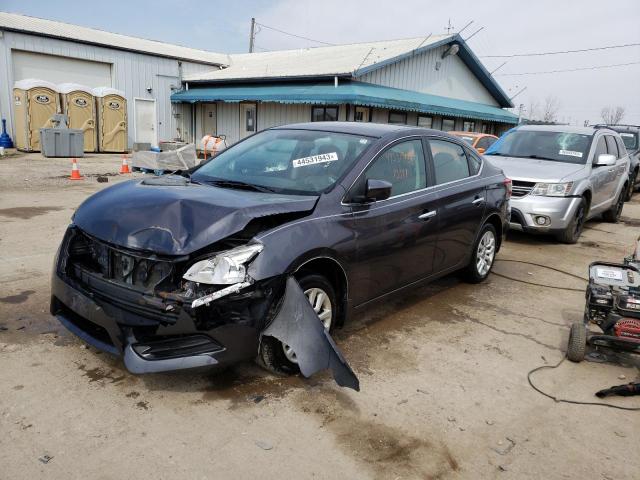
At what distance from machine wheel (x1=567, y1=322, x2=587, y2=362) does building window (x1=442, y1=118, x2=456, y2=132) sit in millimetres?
20909

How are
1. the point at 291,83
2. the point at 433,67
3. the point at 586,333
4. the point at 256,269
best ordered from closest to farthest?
the point at 256,269 → the point at 586,333 → the point at 291,83 → the point at 433,67

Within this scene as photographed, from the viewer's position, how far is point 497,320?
4848 mm

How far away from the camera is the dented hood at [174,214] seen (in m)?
3.05

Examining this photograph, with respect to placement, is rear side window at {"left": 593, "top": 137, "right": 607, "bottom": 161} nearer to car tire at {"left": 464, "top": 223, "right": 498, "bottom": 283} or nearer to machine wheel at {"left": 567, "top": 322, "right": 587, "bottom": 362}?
car tire at {"left": 464, "top": 223, "right": 498, "bottom": 283}

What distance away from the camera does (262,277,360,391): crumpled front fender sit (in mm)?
3105

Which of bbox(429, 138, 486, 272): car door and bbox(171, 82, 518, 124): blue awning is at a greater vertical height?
bbox(171, 82, 518, 124): blue awning

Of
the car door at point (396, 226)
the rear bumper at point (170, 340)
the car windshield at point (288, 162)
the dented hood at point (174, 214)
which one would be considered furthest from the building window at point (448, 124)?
the rear bumper at point (170, 340)

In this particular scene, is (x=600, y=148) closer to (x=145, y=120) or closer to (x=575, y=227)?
(x=575, y=227)

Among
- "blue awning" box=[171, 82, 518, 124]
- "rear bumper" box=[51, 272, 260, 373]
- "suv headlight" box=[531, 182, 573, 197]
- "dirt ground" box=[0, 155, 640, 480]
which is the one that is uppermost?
"blue awning" box=[171, 82, 518, 124]

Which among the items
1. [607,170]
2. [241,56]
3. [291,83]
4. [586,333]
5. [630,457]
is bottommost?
[630,457]

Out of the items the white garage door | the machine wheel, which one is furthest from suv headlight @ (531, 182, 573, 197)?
the white garage door

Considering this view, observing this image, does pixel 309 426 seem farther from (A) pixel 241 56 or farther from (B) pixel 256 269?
(A) pixel 241 56

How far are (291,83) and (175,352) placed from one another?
1886 cm

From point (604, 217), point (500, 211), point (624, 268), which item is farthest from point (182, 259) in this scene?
point (604, 217)
